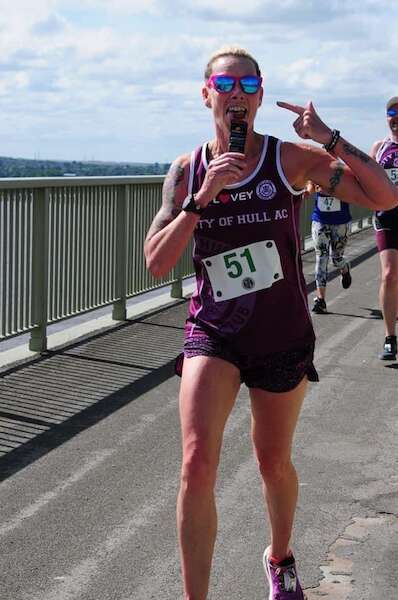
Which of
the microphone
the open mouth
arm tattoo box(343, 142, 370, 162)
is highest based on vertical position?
the open mouth

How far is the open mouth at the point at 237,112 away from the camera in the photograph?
14.3ft

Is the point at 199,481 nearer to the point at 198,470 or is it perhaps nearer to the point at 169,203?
the point at 198,470

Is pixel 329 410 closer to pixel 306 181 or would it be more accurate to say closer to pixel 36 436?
pixel 36 436

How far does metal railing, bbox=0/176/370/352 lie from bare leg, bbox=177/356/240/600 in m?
4.76

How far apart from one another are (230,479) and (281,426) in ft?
6.63

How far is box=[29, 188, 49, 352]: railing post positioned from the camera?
31.4 ft

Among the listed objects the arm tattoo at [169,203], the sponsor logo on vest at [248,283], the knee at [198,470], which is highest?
the arm tattoo at [169,203]

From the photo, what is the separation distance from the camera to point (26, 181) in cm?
918

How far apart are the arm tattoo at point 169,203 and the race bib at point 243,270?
0.20 m

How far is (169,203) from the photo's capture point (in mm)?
4582

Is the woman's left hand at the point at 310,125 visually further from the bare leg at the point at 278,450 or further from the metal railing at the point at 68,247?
the metal railing at the point at 68,247

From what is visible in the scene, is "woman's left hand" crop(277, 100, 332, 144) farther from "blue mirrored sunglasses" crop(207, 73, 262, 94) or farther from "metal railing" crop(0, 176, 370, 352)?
"metal railing" crop(0, 176, 370, 352)

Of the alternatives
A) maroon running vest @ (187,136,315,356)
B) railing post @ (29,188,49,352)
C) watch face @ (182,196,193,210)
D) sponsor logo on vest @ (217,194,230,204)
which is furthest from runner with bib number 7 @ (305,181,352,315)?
watch face @ (182,196,193,210)

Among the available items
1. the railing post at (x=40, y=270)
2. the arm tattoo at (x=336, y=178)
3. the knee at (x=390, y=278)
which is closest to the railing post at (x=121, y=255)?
the railing post at (x=40, y=270)
